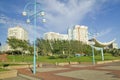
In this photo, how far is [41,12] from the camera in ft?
64.5

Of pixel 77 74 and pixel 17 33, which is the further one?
pixel 17 33

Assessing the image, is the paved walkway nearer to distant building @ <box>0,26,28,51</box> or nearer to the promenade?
the promenade

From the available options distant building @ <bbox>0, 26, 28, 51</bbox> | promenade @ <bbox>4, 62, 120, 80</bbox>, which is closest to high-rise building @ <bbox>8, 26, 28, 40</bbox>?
distant building @ <bbox>0, 26, 28, 51</bbox>

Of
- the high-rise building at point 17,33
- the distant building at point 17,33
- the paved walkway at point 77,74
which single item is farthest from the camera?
the high-rise building at point 17,33

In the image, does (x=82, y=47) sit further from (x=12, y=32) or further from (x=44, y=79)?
(x=44, y=79)

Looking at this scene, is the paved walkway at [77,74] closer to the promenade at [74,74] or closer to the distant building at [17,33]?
the promenade at [74,74]

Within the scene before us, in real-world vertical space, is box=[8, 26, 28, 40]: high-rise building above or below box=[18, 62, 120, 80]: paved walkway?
above

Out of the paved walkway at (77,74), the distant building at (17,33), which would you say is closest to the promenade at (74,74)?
the paved walkway at (77,74)

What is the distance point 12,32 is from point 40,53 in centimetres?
3464

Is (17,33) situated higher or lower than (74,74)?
higher

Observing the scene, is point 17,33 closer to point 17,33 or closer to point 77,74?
point 17,33

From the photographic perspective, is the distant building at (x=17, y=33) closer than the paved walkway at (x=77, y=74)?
No

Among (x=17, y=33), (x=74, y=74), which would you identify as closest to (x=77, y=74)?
(x=74, y=74)

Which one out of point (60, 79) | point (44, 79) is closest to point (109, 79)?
point (60, 79)
